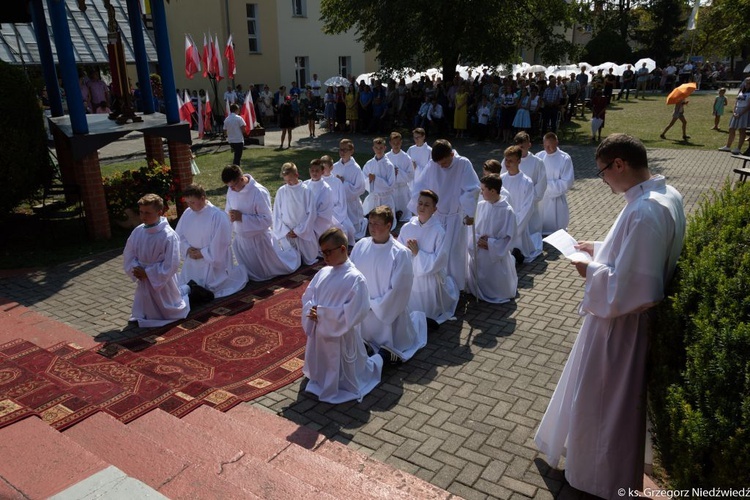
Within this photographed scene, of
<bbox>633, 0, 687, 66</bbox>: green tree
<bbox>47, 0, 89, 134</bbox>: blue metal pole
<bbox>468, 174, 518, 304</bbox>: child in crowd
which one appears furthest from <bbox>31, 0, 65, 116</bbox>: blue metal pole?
<bbox>633, 0, 687, 66</bbox>: green tree

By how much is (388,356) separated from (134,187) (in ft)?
24.7

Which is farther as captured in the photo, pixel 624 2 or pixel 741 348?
pixel 624 2

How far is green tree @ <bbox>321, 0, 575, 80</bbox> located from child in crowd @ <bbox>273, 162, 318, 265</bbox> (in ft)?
45.0

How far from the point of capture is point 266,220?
8.91 meters

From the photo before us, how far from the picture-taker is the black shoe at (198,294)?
7930mm

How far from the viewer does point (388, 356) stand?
5.97m

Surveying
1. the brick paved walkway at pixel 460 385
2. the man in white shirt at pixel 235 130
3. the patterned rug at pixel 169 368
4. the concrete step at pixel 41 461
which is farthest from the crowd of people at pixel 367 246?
the man in white shirt at pixel 235 130

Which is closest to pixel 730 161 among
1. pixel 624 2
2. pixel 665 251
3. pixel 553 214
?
pixel 553 214

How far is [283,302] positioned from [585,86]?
26.8 meters

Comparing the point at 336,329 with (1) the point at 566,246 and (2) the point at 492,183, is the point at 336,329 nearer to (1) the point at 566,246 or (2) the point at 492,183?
(1) the point at 566,246

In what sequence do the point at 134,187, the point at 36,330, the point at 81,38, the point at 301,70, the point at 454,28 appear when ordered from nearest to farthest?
the point at 36,330, the point at 134,187, the point at 454,28, the point at 81,38, the point at 301,70

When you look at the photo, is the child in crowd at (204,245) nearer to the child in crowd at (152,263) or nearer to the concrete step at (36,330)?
the child in crowd at (152,263)

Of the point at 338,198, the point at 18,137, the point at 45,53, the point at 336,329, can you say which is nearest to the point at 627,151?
the point at 336,329

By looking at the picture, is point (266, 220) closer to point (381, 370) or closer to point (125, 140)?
point (381, 370)
